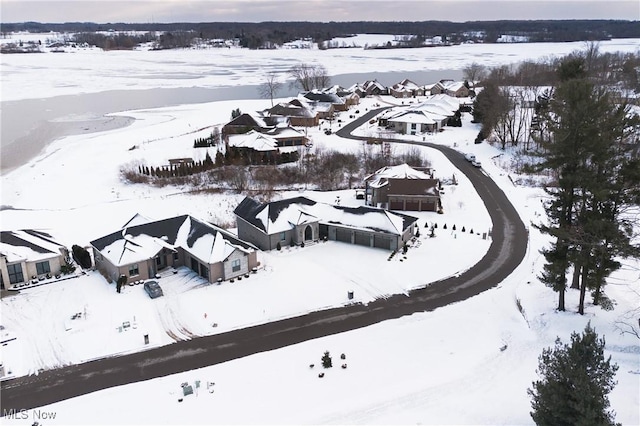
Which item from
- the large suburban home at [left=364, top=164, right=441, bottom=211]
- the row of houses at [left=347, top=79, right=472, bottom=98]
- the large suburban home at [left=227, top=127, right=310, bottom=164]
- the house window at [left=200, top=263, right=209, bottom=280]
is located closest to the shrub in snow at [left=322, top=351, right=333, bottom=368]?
the house window at [left=200, top=263, right=209, bottom=280]

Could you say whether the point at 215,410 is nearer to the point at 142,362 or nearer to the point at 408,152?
the point at 142,362

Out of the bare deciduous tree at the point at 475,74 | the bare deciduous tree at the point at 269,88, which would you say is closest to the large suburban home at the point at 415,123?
the bare deciduous tree at the point at 269,88

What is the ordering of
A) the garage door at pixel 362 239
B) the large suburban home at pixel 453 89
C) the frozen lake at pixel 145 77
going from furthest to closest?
the large suburban home at pixel 453 89 < the frozen lake at pixel 145 77 < the garage door at pixel 362 239

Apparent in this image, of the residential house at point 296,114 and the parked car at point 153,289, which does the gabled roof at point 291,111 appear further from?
the parked car at point 153,289

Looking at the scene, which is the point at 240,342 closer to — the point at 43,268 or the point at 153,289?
the point at 153,289

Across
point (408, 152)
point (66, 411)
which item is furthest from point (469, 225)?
point (66, 411)
